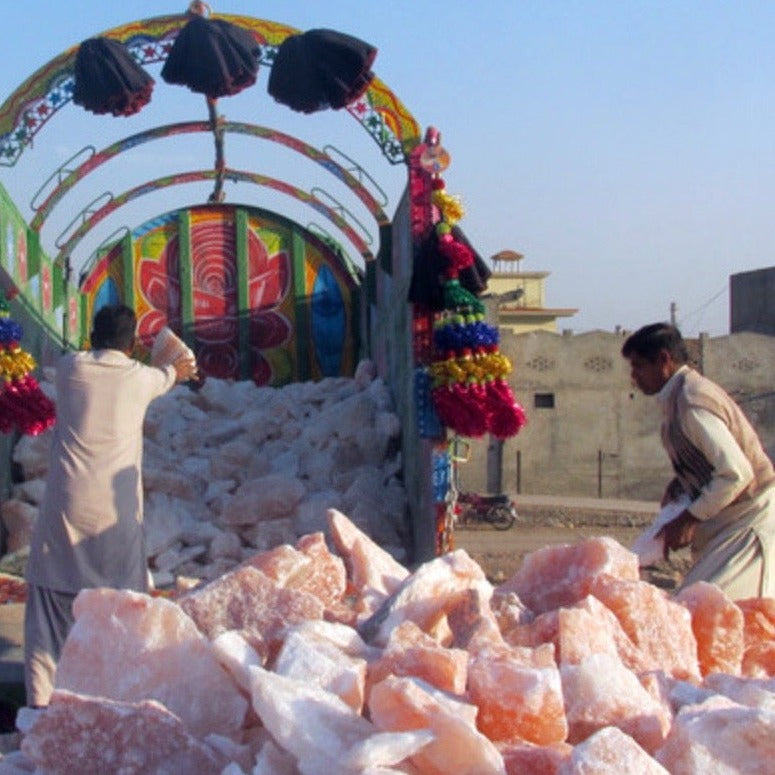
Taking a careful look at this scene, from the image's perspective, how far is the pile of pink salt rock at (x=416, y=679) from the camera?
6.90 feet

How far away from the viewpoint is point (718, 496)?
3.65 meters

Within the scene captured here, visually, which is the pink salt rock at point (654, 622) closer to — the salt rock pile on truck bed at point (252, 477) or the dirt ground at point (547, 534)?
the salt rock pile on truck bed at point (252, 477)

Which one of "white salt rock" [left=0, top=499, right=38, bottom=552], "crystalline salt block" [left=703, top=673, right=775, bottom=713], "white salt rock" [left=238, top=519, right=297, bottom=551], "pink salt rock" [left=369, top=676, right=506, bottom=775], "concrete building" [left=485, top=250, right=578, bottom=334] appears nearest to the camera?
"pink salt rock" [left=369, top=676, right=506, bottom=775]

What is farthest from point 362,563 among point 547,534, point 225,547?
point 547,534

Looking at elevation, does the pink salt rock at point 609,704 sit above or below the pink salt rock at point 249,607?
below

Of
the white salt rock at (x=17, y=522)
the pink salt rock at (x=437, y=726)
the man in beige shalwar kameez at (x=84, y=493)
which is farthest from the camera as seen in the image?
the white salt rock at (x=17, y=522)

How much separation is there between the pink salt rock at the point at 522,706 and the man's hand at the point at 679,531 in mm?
1637

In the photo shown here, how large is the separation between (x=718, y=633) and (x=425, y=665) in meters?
0.96

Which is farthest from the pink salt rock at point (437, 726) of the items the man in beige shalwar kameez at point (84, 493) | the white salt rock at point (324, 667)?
the man in beige shalwar kameez at point (84, 493)

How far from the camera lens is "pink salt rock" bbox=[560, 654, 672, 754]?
2.29 m

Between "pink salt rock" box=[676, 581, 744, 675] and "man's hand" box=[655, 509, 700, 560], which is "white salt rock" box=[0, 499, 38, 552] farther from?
"pink salt rock" box=[676, 581, 744, 675]

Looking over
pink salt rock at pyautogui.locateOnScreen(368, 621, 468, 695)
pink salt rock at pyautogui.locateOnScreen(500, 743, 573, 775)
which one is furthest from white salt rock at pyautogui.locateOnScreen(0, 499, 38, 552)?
pink salt rock at pyautogui.locateOnScreen(500, 743, 573, 775)

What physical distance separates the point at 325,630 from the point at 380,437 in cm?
551

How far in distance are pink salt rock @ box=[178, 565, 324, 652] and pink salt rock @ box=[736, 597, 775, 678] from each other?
109 centimetres
